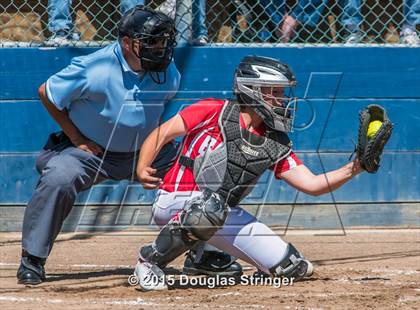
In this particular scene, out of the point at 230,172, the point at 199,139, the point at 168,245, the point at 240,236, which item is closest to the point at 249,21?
the point at 199,139

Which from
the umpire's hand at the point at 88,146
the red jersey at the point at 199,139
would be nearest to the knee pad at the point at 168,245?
the red jersey at the point at 199,139

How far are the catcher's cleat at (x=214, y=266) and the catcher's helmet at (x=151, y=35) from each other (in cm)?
121

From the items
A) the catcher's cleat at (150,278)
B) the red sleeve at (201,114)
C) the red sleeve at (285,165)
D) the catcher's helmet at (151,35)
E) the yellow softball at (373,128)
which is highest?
the catcher's helmet at (151,35)

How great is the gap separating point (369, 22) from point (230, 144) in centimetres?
Answer: 308

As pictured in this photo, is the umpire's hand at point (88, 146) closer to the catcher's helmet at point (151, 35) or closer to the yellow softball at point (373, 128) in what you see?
the catcher's helmet at point (151, 35)

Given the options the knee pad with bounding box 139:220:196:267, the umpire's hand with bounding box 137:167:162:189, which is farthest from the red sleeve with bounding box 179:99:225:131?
the knee pad with bounding box 139:220:196:267

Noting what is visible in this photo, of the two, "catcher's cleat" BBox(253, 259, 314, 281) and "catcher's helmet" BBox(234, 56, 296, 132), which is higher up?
"catcher's helmet" BBox(234, 56, 296, 132)

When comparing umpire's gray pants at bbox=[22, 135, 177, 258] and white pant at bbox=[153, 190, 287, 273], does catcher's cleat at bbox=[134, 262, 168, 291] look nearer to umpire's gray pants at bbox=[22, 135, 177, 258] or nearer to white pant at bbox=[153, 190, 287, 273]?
white pant at bbox=[153, 190, 287, 273]

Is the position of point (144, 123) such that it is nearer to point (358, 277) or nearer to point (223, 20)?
point (358, 277)

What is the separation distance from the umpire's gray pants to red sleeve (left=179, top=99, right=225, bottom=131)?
2.53 feet

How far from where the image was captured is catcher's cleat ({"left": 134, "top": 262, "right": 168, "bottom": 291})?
497 cm

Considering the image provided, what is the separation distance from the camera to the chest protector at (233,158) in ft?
16.7

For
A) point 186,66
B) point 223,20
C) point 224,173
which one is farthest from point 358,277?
point 223,20

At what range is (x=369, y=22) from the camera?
25.1ft
